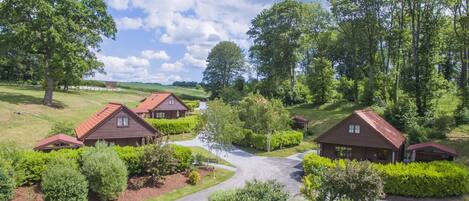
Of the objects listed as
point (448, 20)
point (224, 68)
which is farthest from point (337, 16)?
point (224, 68)

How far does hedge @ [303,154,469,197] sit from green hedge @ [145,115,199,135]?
2734 centimetres

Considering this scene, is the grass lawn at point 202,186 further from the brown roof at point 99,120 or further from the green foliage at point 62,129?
the green foliage at point 62,129

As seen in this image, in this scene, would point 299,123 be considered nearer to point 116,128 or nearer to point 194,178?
point 116,128

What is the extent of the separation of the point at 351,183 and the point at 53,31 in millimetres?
42604

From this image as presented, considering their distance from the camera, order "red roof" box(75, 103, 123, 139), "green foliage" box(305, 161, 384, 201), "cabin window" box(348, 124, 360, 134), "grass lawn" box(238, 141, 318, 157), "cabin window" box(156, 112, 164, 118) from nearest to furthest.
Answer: "green foliage" box(305, 161, 384, 201)
"cabin window" box(348, 124, 360, 134)
"red roof" box(75, 103, 123, 139)
"grass lawn" box(238, 141, 318, 157)
"cabin window" box(156, 112, 164, 118)

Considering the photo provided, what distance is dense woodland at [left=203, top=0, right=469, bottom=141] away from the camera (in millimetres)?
47969

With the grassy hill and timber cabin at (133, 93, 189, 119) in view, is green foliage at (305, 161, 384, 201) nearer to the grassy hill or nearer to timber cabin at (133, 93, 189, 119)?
the grassy hill

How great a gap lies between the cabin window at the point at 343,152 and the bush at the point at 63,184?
2239 centimetres

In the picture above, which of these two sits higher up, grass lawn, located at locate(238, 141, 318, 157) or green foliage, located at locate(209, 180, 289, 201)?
green foliage, located at locate(209, 180, 289, 201)

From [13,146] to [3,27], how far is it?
32544 millimetres

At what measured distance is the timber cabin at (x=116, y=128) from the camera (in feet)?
117

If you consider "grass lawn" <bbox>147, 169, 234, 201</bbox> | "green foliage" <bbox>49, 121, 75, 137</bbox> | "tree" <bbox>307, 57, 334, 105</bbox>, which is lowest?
"grass lawn" <bbox>147, 169, 234, 201</bbox>

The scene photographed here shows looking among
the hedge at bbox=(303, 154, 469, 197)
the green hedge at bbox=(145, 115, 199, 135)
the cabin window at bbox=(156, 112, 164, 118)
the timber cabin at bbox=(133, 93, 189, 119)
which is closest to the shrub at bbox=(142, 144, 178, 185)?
the hedge at bbox=(303, 154, 469, 197)

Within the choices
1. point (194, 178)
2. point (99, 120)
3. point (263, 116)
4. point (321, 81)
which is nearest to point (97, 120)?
point (99, 120)
